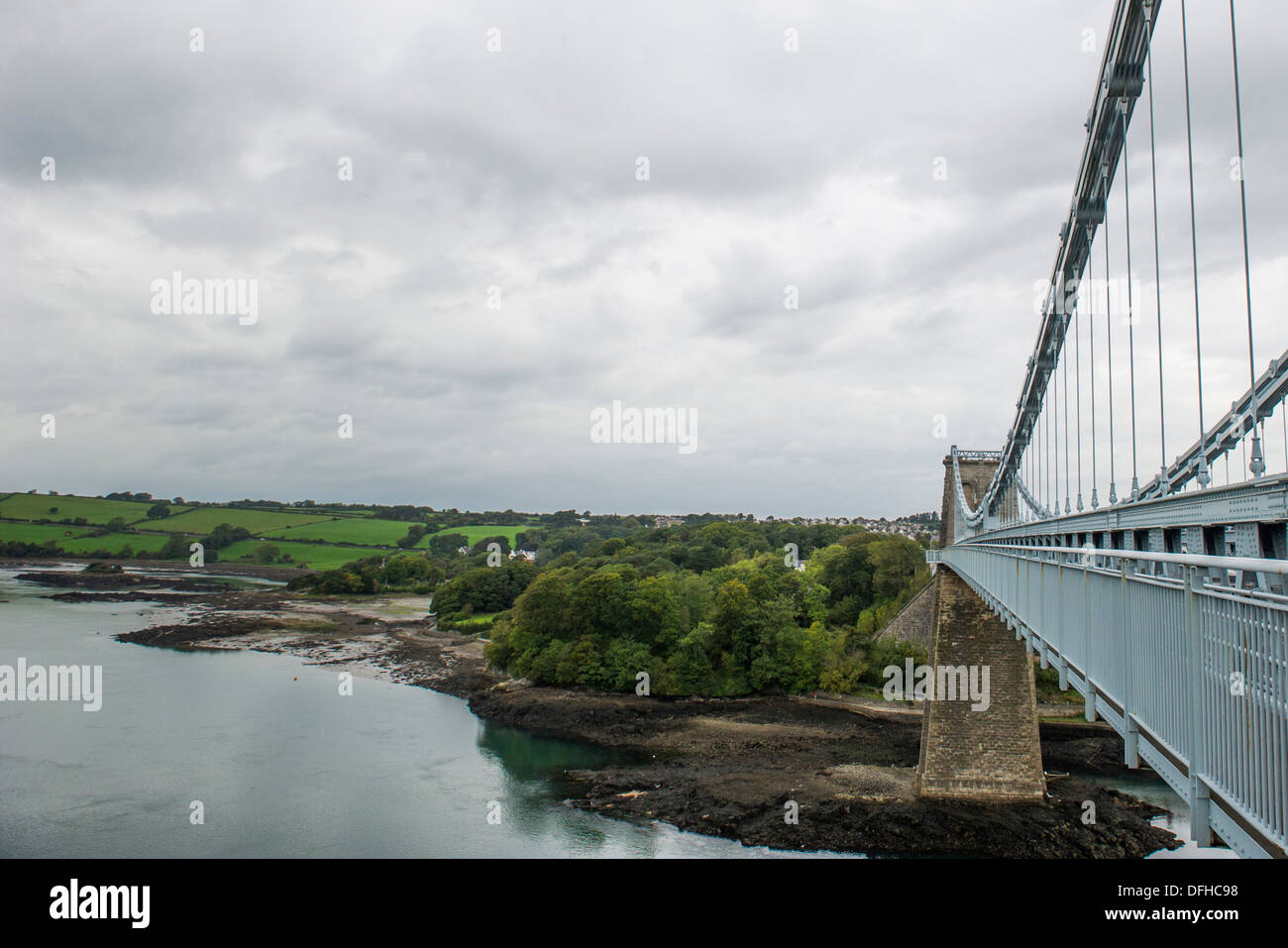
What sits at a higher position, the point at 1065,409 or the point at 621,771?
the point at 1065,409

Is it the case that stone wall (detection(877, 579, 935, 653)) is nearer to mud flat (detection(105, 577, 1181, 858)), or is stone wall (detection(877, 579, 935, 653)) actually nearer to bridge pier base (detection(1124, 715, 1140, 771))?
mud flat (detection(105, 577, 1181, 858))

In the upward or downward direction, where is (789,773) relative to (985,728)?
downward

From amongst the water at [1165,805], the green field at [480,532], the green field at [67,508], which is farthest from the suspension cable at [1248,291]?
the green field at [67,508]

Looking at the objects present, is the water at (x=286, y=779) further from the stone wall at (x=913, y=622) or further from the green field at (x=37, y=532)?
the green field at (x=37, y=532)

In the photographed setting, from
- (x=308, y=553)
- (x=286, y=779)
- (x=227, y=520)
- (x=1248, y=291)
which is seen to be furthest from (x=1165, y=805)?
(x=227, y=520)

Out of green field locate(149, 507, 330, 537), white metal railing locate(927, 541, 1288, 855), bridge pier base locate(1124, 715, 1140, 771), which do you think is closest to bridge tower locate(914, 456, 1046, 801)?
white metal railing locate(927, 541, 1288, 855)

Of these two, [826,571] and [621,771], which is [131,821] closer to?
[621,771]

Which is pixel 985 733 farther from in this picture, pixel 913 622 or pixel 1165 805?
pixel 913 622
